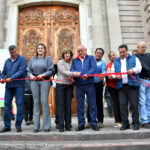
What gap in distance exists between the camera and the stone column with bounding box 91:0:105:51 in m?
7.69

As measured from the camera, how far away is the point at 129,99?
3.73 m

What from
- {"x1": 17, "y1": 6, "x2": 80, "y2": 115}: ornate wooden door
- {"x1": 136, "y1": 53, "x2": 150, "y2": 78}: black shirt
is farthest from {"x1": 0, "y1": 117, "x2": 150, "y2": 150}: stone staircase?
{"x1": 17, "y1": 6, "x2": 80, "y2": 115}: ornate wooden door

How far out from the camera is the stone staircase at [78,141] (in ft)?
9.39

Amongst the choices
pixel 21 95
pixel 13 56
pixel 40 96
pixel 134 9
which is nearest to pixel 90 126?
pixel 40 96

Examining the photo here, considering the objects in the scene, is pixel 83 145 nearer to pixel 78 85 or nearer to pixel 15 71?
pixel 78 85

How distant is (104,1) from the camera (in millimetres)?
8508

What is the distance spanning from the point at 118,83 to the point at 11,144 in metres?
2.49

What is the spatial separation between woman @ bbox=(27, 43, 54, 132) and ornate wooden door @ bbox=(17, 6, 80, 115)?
13.6 feet

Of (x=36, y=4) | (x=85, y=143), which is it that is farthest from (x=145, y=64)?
(x=36, y=4)

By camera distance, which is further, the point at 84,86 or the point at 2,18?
the point at 2,18

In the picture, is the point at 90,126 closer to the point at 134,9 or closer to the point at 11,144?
the point at 11,144

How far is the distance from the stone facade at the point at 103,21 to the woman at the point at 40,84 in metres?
4.12

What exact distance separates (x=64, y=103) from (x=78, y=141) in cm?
91

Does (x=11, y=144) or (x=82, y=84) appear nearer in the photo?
(x=11, y=144)
